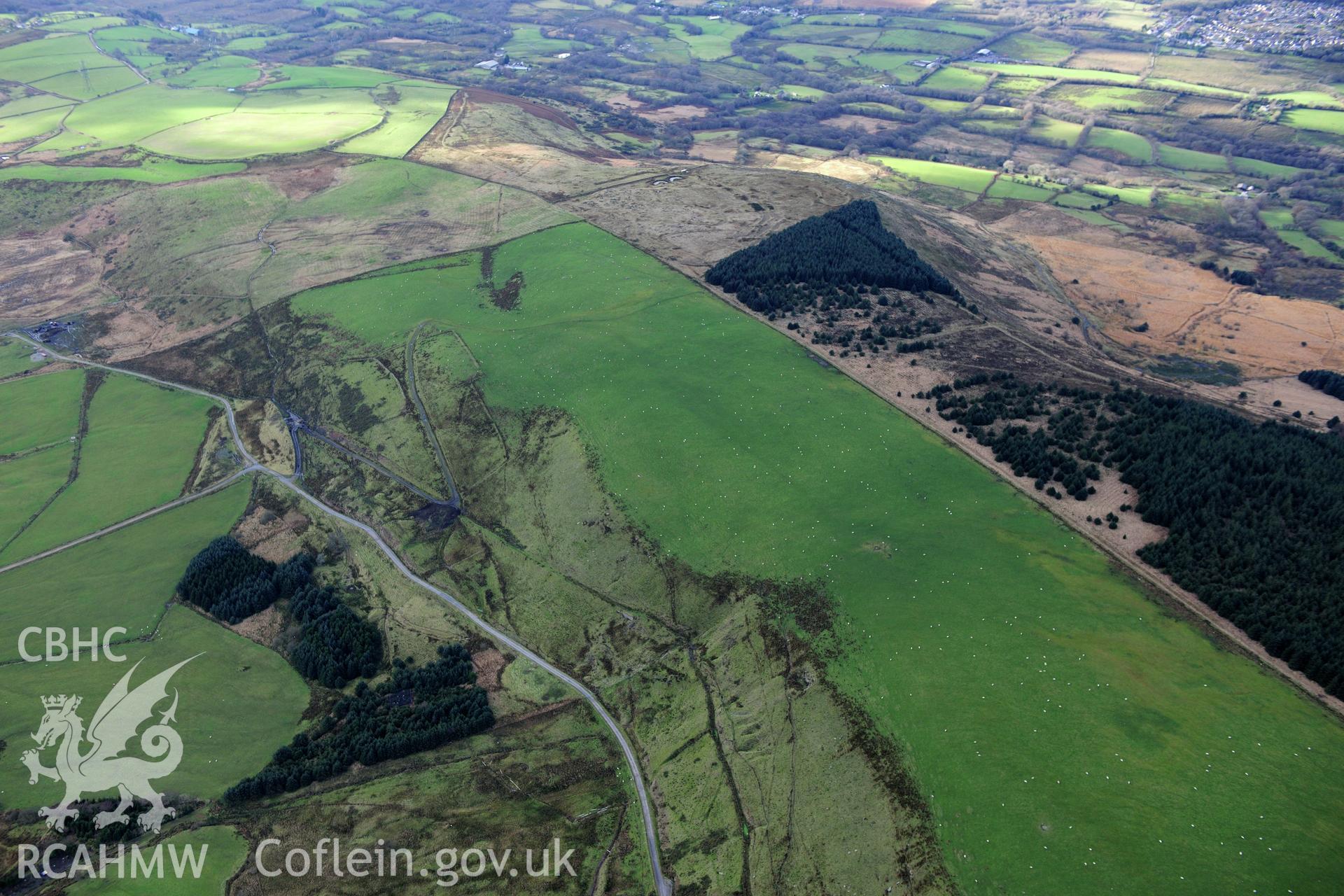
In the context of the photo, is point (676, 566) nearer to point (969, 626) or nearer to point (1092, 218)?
point (969, 626)

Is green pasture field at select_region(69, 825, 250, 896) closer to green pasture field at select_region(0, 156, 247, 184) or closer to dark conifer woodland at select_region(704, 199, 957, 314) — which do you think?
dark conifer woodland at select_region(704, 199, 957, 314)

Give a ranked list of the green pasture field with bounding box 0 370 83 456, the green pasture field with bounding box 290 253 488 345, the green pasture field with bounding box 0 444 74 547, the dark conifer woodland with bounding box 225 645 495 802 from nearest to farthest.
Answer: the dark conifer woodland with bounding box 225 645 495 802 < the green pasture field with bounding box 0 444 74 547 < the green pasture field with bounding box 0 370 83 456 < the green pasture field with bounding box 290 253 488 345

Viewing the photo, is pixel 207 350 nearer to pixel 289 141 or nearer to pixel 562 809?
pixel 289 141

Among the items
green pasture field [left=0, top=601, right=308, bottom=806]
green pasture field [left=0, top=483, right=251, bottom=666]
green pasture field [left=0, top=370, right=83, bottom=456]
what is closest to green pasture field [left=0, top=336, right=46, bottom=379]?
green pasture field [left=0, top=370, right=83, bottom=456]

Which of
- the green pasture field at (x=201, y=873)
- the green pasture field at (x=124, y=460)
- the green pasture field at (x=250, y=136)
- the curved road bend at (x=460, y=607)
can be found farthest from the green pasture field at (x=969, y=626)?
the green pasture field at (x=250, y=136)

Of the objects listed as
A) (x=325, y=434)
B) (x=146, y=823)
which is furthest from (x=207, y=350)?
(x=146, y=823)

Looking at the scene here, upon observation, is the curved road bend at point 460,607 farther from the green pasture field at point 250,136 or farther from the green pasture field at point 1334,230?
the green pasture field at point 1334,230

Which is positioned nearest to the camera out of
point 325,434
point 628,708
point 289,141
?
point 628,708

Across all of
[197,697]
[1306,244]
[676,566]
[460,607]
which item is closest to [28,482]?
[197,697]
